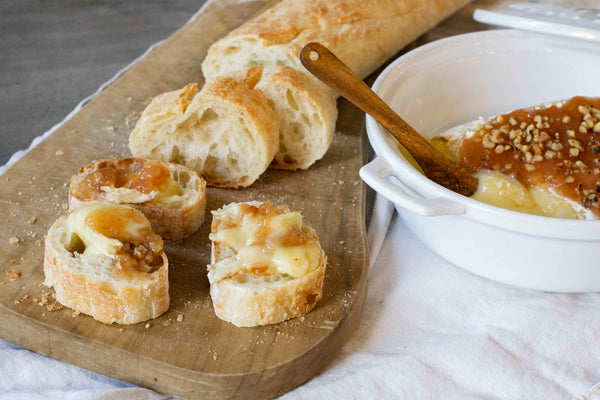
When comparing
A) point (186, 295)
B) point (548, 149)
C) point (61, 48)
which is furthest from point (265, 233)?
point (61, 48)

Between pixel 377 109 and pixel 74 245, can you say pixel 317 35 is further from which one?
pixel 74 245

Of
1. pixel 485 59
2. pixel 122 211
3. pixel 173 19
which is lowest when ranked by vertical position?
pixel 173 19

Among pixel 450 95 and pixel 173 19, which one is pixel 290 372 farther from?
pixel 173 19

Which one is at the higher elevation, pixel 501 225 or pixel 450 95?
pixel 501 225

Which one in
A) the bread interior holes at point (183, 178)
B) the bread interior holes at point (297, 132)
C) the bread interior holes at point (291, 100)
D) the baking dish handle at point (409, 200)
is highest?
the baking dish handle at point (409, 200)

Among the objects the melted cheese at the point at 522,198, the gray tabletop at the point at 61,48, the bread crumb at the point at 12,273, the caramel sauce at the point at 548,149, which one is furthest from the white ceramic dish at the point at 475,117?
the gray tabletop at the point at 61,48

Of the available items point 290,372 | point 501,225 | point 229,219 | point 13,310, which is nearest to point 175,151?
point 229,219

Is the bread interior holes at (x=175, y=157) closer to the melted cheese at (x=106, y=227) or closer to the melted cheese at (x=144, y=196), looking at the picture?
the melted cheese at (x=144, y=196)

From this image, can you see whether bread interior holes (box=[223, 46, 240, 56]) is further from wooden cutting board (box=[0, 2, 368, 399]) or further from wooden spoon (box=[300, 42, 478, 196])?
wooden spoon (box=[300, 42, 478, 196])
